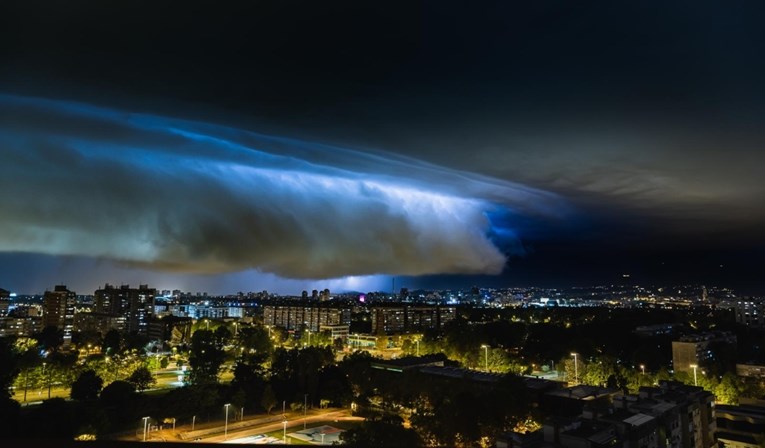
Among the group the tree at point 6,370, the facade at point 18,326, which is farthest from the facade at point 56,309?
the tree at point 6,370

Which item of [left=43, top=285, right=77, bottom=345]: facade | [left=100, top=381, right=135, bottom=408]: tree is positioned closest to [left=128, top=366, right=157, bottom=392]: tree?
[left=100, top=381, right=135, bottom=408]: tree

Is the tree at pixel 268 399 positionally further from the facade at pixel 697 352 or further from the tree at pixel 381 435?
the facade at pixel 697 352

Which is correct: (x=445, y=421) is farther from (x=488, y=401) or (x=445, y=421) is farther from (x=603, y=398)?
(x=603, y=398)

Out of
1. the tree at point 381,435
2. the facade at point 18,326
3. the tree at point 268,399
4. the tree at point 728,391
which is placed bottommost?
the facade at point 18,326

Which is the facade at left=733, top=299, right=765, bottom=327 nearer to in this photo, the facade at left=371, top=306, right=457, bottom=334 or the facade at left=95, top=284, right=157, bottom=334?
the facade at left=371, top=306, right=457, bottom=334

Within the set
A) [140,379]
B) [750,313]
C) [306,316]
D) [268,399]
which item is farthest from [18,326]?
[750,313]

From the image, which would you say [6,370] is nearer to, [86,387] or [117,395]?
[86,387]

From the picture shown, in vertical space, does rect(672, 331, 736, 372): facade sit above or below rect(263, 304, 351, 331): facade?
above

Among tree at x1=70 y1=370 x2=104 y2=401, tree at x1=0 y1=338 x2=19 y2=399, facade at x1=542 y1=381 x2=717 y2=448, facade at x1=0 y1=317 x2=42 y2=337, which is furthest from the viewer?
facade at x1=0 y1=317 x2=42 y2=337
